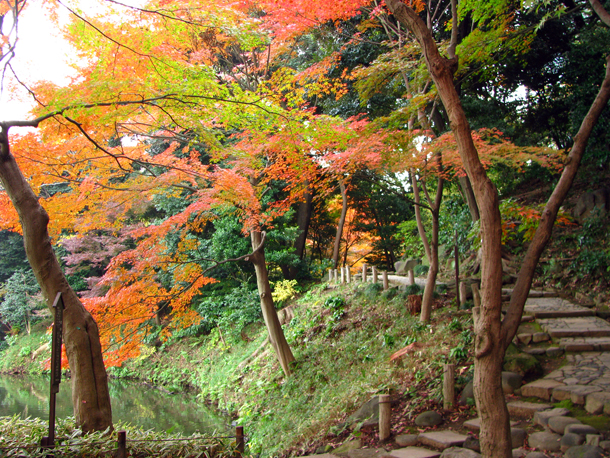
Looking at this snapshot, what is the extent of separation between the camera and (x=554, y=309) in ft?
21.8

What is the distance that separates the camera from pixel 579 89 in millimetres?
9148

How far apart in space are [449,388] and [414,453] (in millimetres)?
1099

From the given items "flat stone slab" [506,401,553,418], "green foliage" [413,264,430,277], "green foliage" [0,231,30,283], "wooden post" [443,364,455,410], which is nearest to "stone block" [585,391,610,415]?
"flat stone slab" [506,401,553,418]

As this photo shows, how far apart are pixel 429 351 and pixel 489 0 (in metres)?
6.02

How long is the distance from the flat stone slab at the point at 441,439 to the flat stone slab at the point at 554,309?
9.71ft

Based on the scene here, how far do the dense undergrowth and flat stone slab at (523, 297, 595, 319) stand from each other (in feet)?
3.68

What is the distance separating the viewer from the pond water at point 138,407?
9711mm

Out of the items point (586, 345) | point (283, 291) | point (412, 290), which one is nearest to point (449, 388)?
point (586, 345)

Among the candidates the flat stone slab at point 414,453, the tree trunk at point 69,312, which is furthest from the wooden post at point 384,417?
the tree trunk at point 69,312

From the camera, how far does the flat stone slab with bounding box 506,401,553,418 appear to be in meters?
4.10

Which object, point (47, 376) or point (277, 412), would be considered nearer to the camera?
point (277, 412)

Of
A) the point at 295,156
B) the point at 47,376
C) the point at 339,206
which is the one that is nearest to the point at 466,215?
the point at 295,156

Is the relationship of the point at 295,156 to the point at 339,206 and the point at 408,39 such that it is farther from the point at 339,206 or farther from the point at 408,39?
the point at 339,206

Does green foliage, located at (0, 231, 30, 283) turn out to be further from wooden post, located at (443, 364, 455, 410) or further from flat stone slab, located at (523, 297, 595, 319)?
flat stone slab, located at (523, 297, 595, 319)
